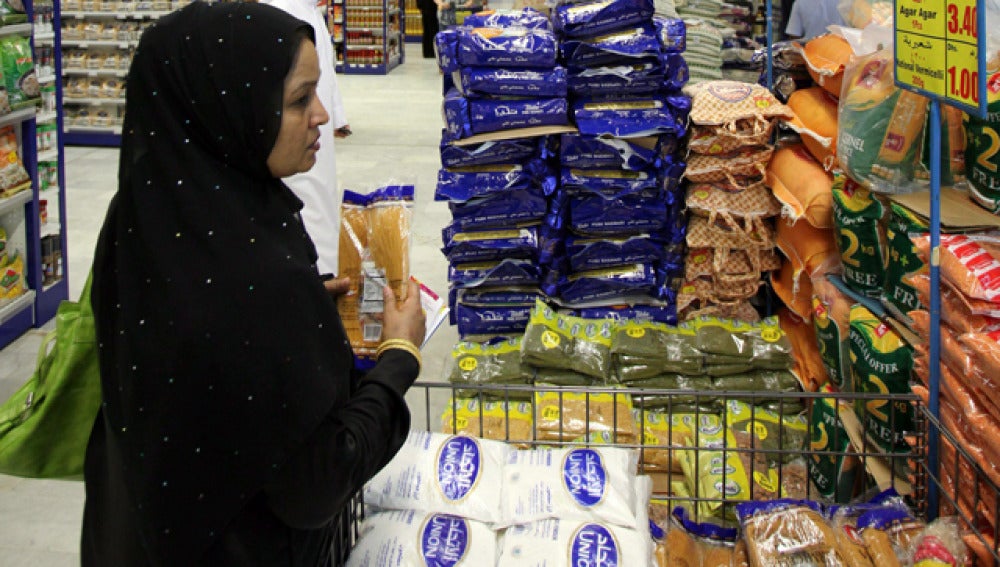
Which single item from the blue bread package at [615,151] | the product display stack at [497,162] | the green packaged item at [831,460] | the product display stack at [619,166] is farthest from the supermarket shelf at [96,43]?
the green packaged item at [831,460]

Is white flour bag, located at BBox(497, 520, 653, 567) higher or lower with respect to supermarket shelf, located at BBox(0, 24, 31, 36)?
lower

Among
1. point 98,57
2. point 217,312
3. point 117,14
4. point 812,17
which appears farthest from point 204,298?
point 98,57

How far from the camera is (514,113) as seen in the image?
3.60 meters

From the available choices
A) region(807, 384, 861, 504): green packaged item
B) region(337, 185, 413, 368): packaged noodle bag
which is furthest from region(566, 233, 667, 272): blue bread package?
region(337, 185, 413, 368): packaged noodle bag

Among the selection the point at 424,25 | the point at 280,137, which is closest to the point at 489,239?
the point at 280,137

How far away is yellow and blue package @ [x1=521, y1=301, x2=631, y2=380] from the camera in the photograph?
327 centimetres

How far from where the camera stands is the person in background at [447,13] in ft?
47.8

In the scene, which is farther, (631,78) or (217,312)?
(631,78)

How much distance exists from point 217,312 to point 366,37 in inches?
549

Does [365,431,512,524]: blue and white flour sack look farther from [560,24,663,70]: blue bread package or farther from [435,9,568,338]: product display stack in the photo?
[560,24,663,70]: blue bread package

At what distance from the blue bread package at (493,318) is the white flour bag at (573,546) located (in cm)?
209

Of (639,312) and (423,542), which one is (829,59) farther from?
(423,542)

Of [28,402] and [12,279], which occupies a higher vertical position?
[28,402]

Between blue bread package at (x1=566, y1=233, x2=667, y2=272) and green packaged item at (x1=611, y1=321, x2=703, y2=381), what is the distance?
417mm
